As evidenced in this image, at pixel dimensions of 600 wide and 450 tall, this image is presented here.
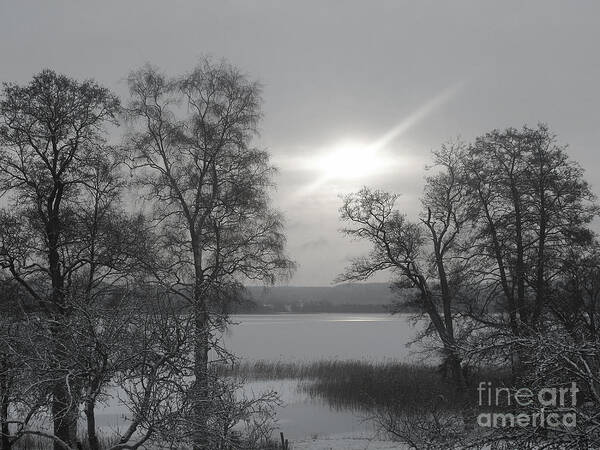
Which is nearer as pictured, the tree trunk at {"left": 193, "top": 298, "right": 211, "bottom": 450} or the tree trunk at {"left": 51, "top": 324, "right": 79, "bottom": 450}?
the tree trunk at {"left": 51, "top": 324, "right": 79, "bottom": 450}

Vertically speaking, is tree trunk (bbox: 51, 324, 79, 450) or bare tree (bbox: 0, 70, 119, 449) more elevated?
bare tree (bbox: 0, 70, 119, 449)

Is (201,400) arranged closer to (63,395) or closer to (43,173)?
(63,395)

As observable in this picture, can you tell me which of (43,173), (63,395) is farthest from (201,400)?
(43,173)

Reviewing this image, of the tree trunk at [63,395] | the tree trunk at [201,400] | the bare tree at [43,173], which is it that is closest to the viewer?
the tree trunk at [63,395]

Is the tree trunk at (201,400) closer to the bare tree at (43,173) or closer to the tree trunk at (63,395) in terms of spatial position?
the tree trunk at (63,395)

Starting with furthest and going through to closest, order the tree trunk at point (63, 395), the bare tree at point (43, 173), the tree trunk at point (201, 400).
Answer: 1. the bare tree at point (43, 173)
2. the tree trunk at point (201, 400)
3. the tree trunk at point (63, 395)

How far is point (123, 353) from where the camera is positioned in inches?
264

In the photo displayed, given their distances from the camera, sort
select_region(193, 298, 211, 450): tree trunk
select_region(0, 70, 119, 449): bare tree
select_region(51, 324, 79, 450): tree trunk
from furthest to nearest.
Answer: select_region(0, 70, 119, 449): bare tree
select_region(193, 298, 211, 450): tree trunk
select_region(51, 324, 79, 450): tree trunk

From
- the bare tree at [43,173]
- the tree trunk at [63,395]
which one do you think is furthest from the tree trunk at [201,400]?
the bare tree at [43,173]

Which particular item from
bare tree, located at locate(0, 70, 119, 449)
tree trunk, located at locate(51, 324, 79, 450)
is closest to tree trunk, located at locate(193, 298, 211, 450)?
tree trunk, located at locate(51, 324, 79, 450)

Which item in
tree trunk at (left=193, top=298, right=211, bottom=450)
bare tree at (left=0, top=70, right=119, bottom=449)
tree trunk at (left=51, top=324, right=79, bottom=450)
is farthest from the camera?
bare tree at (left=0, top=70, right=119, bottom=449)

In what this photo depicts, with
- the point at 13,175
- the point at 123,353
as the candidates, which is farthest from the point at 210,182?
the point at 123,353

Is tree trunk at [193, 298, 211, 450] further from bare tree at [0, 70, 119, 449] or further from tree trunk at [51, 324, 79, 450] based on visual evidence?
bare tree at [0, 70, 119, 449]

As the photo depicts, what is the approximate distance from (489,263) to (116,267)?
10931 mm
